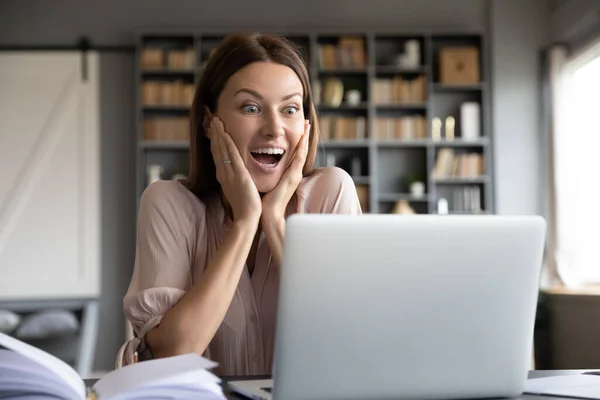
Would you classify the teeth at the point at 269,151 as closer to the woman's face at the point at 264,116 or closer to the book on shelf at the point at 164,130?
the woman's face at the point at 264,116

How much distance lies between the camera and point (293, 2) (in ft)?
20.5

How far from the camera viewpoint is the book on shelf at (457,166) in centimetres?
605

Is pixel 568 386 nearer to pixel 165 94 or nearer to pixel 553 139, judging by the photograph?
pixel 553 139

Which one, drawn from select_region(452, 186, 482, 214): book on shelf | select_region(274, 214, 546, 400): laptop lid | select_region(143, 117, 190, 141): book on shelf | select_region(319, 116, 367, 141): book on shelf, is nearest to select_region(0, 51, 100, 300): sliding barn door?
select_region(143, 117, 190, 141): book on shelf

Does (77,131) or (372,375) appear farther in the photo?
(77,131)

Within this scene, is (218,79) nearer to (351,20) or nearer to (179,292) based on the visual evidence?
(179,292)

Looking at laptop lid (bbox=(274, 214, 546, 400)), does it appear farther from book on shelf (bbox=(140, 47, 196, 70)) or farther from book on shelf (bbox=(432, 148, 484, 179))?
book on shelf (bbox=(140, 47, 196, 70))

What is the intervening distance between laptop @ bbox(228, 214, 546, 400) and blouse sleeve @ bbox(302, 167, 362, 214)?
0.81 metres

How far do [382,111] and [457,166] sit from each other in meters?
0.72

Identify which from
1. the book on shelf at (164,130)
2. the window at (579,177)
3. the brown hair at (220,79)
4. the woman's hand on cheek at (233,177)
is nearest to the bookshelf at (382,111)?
the book on shelf at (164,130)

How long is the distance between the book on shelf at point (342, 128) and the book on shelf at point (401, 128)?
0.13 meters

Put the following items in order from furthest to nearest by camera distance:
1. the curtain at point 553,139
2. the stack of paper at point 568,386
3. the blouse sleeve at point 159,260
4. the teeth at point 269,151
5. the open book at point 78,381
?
the curtain at point 553,139 → the teeth at point 269,151 → the blouse sleeve at point 159,260 → the stack of paper at point 568,386 → the open book at point 78,381

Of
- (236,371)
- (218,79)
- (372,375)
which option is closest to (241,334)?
(236,371)

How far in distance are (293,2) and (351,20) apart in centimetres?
48
